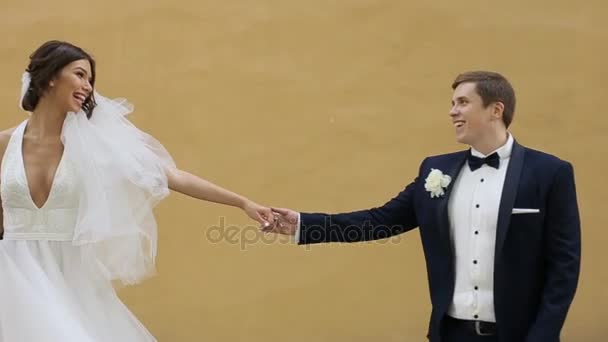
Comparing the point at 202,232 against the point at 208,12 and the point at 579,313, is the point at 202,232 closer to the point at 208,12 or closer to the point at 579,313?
the point at 208,12

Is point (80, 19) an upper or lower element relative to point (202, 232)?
upper

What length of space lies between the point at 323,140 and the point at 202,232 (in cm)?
88

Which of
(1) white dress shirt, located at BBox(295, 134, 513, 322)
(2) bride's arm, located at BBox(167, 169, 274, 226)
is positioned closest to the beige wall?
(2) bride's arm, located at BBox(167, 169, 274, 226)

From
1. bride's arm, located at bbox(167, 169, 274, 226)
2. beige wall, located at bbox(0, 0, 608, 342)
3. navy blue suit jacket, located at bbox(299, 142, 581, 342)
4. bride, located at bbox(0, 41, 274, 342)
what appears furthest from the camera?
beige wall, located at bbox(0, 0, 608, 342)

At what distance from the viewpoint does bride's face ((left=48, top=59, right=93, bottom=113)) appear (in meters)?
4.08

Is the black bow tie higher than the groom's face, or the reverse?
the groom's face

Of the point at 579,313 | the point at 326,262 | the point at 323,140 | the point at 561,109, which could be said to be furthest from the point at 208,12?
the point at 579,313

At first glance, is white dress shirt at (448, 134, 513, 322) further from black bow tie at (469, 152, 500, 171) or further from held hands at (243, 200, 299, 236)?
held hands at (243, 200, 299, 236)

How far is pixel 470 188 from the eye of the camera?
408 centimetres

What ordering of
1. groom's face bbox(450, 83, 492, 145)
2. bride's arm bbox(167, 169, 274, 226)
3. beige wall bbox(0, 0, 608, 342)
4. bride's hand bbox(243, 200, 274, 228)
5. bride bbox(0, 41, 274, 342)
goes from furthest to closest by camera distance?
beige wall bbox(0, 0, 608, 342) → bride's hand bbox(243, 200, 274, 228) → bride's arm bbox(167, 169, 274, 226) → groom's face bbox(450, 83, 492, 145) → bride bbox(0, 41, 274, 342)

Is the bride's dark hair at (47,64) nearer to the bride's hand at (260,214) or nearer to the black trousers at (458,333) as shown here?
the bride's hand at (260,214)

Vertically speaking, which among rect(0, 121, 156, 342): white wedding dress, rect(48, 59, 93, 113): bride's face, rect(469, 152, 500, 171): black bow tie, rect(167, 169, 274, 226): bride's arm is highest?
rect(48, 59, 93, 113): bride's face

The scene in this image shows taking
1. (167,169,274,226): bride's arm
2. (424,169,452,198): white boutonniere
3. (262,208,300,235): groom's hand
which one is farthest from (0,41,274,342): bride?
(424,169,452,198): white boutonniere

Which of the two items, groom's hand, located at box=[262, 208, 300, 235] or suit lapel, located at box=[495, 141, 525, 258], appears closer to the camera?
suit lapel, located at box=[495, 141, 525, 258]
